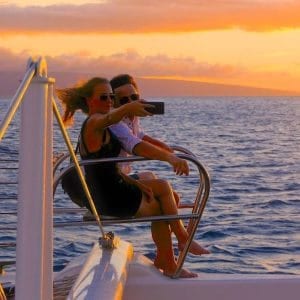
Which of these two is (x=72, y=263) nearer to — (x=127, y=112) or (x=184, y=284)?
(x=184, y=284)

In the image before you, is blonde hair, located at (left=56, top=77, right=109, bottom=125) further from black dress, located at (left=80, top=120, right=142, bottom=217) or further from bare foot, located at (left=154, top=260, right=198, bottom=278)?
bare foot, located at (left=154, top=260, right=198, bottom=278)

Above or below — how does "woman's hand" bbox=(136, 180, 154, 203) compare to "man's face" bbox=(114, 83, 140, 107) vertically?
below

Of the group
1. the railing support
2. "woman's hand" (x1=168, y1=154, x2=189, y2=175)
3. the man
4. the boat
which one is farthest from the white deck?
the railing support

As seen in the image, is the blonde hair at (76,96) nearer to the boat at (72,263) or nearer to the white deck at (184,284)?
the boat at (72,263)

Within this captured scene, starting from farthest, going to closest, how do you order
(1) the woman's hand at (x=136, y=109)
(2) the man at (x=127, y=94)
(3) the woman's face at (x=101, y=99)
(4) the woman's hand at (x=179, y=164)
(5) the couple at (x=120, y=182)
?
(2) the man at (x=127, y=94) < (3) the woman's face at (x=101, y=99) < (5) the couple at (x=120, y=182) < (4) the woman's hand at (x=179, y=164) < (1) the woman's hand at (x=136, y=109)

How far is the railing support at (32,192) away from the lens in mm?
2430

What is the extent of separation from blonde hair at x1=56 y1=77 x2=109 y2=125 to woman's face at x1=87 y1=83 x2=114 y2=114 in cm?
2

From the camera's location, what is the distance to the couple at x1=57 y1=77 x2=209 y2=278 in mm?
4816

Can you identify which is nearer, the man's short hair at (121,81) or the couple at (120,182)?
the couple at (120,182)

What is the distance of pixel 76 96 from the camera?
5.12 meters

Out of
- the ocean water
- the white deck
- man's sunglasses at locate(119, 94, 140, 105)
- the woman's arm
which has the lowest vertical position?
the ocean water

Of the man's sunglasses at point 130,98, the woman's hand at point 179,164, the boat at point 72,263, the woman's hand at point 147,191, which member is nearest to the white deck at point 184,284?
the boat at point 72,263

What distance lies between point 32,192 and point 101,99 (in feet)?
8.64

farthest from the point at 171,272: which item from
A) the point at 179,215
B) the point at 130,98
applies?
the point at 130,98
